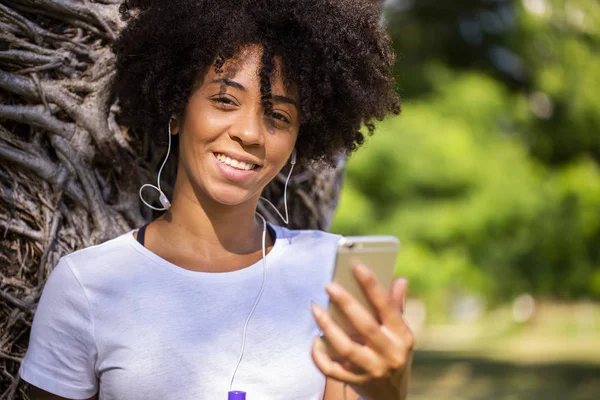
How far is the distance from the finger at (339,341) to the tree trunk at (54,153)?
1.05 meters

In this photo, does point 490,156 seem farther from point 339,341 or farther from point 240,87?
point 339,341

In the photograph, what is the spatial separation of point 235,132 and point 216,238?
0.29 metres

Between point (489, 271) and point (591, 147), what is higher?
point (591, 147)

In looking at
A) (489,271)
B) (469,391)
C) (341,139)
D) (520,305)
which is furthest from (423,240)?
(520,305)

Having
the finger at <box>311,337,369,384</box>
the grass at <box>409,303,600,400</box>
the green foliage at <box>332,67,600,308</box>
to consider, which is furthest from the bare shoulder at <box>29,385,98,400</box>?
the grass at <box>409,303,600,400</box>

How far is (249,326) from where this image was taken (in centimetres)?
196

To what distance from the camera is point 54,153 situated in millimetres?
2326

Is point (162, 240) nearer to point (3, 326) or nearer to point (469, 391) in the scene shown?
point (3, 326)

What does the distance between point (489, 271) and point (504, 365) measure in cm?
240

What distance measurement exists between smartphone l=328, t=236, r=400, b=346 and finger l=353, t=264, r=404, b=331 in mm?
20

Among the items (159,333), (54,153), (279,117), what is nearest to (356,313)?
(159,333)

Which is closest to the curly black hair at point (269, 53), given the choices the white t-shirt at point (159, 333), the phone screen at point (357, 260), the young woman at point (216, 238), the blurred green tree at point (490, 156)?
the young woman at point (216, 238)

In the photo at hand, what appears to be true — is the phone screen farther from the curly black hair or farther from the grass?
the grass

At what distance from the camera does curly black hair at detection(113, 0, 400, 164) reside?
2.07 meters
